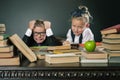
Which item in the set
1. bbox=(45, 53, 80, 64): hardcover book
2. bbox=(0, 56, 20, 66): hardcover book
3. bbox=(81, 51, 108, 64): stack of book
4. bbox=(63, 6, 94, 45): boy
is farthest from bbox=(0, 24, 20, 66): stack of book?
bbox=(63, 6, 94, 45): boy

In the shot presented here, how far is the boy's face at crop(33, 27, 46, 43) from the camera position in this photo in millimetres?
2217

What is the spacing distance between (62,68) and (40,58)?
224mm

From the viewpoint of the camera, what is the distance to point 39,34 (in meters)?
2.25

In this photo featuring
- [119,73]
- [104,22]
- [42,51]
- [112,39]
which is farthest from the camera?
[104,22]

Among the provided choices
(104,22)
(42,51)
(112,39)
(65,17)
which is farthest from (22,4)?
(112,39)

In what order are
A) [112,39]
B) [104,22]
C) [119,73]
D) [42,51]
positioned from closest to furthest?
[119,73] → [112,39] → [42,51] → [104,22]

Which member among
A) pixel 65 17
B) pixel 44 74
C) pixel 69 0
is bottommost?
pixel 44 74

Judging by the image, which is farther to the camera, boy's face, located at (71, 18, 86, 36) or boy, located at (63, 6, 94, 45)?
boy's face, located at (71, 18, 86, 36)

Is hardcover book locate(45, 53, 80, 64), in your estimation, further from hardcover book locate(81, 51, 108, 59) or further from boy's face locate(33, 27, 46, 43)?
boy's face locate(33, 27, 46, 43)

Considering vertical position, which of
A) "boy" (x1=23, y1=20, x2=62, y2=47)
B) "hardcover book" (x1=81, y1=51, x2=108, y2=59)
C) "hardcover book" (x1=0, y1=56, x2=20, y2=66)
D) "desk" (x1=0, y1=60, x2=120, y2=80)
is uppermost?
"boy" (x1=23, y1=20, x2=62, y2=47)

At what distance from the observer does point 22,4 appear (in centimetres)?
324

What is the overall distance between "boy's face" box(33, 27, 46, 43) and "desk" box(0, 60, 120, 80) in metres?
1.28

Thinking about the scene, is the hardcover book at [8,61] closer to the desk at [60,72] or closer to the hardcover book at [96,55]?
the desk at [60,72]

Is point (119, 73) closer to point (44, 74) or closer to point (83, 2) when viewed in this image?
point (44, 74)
